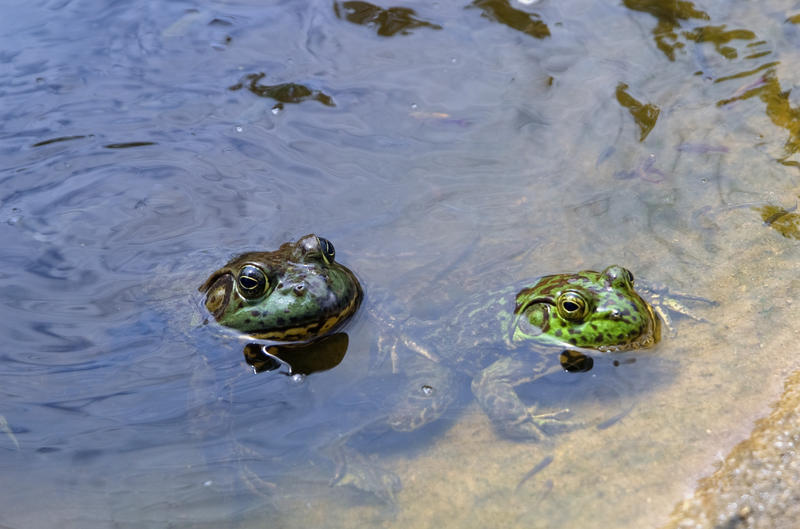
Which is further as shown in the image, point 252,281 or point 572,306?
point 252,281

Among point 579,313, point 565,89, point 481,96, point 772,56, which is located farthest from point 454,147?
point 772,56

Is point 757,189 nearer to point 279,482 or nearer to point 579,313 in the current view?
point 579,313

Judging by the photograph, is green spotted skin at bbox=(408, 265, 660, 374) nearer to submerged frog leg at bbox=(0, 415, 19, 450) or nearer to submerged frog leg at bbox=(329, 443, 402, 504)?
submerged frog leg at bbox=(329, 443, 402, 504)

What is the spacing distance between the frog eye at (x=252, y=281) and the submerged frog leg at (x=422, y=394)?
1.15 m

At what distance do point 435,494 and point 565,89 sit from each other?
4.08 metres

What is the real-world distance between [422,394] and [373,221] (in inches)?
65.7

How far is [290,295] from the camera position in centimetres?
462

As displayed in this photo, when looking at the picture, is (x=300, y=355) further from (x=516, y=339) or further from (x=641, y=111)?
(x=641, y=111)

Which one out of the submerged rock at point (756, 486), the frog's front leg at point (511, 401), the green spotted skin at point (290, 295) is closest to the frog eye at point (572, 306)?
the frog's front leg at point (511, 401)

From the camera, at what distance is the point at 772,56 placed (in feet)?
20.5

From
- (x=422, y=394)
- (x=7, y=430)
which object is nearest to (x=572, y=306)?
(x=422, y=394)

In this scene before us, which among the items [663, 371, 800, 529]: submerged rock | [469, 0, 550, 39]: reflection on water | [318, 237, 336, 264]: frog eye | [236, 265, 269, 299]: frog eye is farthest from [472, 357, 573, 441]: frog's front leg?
[469, 0, 550, 39]: reflection on water

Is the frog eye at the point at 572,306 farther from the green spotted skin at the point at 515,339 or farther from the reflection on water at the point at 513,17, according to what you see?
the reflection on water at the point at 513,17

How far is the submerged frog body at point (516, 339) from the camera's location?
13.9 feet
